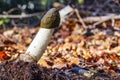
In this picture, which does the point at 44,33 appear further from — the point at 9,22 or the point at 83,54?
the point at 9,22

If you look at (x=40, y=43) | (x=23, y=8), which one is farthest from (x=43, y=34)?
(x=23, y=8)

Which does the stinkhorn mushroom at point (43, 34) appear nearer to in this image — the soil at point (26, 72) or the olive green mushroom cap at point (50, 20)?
the olive green mushroom cap at point (50, 20)

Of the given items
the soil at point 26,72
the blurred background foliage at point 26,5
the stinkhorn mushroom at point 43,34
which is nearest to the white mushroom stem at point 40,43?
the stinkhorn mushroom at point 43,34

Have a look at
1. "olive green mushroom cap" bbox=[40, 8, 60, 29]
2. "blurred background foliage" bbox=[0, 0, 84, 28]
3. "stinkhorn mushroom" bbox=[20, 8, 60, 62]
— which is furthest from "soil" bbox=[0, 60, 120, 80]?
"blurred background foliage" bbox=[0, 0, 84, 28]

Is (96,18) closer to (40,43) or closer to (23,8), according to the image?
(23,8)

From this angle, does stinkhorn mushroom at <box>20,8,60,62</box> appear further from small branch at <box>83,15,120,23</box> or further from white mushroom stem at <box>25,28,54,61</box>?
small branch at <box>83,15,120,23</box>

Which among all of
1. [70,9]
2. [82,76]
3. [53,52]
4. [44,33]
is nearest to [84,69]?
[82,76]

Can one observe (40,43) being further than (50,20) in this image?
Yes

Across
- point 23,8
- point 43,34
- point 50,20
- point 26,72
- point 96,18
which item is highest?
point 50,20
